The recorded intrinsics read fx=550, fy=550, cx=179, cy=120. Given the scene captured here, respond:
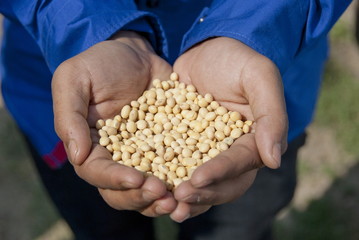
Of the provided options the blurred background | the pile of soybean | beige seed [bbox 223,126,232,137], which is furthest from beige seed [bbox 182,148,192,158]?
the blurred background

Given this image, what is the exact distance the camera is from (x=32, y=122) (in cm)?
165

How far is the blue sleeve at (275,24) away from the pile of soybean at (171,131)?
162mm

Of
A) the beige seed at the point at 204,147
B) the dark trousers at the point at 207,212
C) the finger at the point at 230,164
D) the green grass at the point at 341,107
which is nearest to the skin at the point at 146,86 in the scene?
the finger at the point at 230,164

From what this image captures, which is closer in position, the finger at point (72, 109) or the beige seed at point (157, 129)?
the finger at point (72, 109)

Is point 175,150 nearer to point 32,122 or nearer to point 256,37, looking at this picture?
→ point 256,37

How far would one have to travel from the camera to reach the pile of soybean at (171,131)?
1.25 metres

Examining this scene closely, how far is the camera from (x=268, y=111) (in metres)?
1.17

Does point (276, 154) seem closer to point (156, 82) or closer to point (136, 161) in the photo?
point (136, 161)

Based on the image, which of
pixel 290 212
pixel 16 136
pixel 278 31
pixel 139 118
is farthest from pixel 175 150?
pixel 16 136

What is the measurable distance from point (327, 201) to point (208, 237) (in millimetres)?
811

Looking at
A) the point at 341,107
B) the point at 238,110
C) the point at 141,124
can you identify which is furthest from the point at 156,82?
the point at 341,107

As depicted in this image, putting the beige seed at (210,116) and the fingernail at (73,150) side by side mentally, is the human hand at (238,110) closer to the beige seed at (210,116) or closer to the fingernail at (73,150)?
the beige seed at (210,116)

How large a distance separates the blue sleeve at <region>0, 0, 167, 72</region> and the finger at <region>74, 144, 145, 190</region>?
305 mm

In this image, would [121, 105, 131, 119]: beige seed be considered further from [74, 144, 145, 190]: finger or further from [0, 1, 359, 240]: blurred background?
[0, 1, 359, 240]: blurred background
